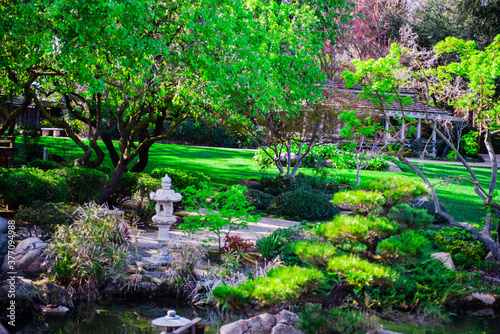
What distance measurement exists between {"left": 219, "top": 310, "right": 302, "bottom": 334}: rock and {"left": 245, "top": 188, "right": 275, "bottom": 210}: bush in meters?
7.59

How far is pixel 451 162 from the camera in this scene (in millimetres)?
25219

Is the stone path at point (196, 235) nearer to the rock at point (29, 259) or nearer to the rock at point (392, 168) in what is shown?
the rock at point (29, 259)

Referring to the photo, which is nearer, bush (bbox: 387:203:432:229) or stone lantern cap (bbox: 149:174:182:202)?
bush (bbox: 387:203:432:229)

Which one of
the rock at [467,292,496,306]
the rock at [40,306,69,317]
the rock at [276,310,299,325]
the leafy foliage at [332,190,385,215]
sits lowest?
the rock at [40,306,69,317]

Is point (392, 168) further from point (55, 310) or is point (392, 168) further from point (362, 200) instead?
point (55, 310)

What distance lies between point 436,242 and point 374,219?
16.8 ft

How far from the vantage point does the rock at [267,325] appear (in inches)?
212

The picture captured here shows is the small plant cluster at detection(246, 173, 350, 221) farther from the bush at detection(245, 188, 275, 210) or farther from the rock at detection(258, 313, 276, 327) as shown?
the rock at detection(258, 313, 276, 327)

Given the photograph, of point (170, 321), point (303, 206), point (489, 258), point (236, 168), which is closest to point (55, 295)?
point (170, 321)

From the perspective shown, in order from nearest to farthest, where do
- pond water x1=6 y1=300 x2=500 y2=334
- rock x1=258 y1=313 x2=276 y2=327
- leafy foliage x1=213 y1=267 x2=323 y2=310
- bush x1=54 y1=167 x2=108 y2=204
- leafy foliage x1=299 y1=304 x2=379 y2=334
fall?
leafy foliage x1=213 y1=267 x2=323 y2=310 → leafy foliage x1=299 y1=304 x2=379 y2=334 → rock x1=258 y1=313 x2=276 y2=327 → pond water x1=6 y1=300 x2=500 y2=334 → bush x1=54 y1=167 x2=108 y2=204

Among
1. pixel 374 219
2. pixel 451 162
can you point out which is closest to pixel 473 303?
pixel 374 219

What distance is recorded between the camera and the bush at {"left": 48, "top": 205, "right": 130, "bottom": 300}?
22.1 feet

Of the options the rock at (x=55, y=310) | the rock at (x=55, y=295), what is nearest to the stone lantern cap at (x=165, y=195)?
the rock at (x=55, y=295)

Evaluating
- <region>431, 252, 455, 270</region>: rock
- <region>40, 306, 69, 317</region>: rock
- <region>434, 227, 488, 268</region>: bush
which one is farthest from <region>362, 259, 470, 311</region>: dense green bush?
<region>40, 306, 69, 317</region>: rock
